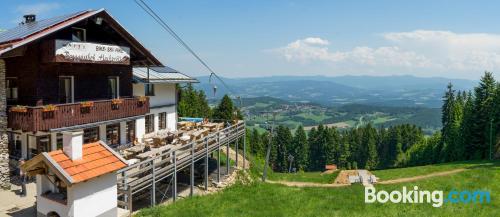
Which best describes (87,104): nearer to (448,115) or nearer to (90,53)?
Answer: (90,53)

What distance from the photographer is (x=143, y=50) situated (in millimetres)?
25156

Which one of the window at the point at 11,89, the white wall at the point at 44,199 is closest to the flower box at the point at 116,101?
the window at the point at 11,89

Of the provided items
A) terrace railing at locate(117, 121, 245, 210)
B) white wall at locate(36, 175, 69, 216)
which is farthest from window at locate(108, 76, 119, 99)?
white wall at locate(36, 175, 69, 216)

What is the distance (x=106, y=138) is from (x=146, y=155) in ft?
21.2

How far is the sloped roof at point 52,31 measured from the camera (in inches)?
681

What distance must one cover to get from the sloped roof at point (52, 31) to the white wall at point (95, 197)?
835 centimetres

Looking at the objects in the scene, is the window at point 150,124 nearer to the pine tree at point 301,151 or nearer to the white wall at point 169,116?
the white wall at point 169,116

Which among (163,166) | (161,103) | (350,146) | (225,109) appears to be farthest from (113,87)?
(350,146)

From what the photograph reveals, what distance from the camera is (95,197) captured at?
482 inches

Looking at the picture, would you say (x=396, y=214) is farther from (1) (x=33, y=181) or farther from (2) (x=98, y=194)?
(1) (x=33, y=181)

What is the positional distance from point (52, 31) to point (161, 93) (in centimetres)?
1171

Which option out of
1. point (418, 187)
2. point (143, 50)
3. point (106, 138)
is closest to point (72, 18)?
point (143, 50)

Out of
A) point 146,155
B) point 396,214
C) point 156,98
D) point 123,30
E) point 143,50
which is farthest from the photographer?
point 156,98

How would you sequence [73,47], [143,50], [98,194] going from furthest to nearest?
[143,50] < [73,47] < [98,194]
